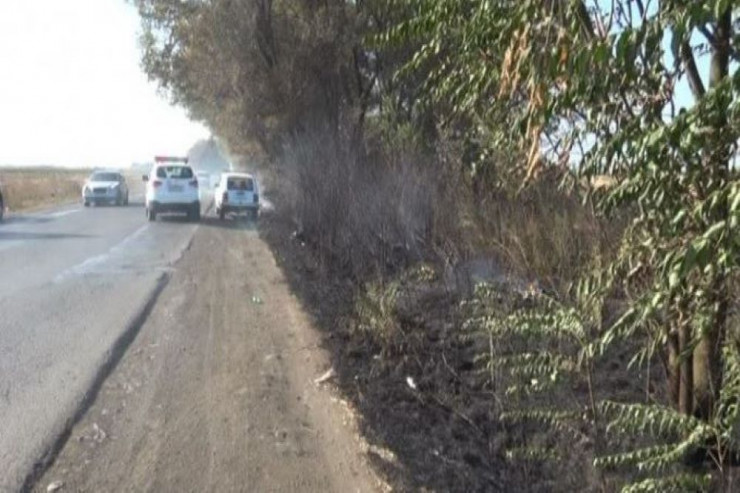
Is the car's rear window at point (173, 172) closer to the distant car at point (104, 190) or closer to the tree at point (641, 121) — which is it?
the distant car at point (104, 190)

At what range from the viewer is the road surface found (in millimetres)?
5613

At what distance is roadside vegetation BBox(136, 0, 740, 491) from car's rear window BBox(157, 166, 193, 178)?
15387 mm

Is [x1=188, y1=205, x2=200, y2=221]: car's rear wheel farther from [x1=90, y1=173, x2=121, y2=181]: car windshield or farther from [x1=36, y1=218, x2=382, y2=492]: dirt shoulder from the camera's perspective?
[x1=36, y1=218, x2=382, y2=492]: dirt shoulder

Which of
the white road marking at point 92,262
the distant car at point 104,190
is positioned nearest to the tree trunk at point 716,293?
the white road marking at point 92,262

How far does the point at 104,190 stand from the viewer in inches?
1658

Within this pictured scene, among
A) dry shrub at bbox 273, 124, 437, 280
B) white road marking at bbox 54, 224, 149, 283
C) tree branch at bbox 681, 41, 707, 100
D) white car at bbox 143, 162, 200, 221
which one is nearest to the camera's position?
tree branch at bbox 681, 41, 707, 100

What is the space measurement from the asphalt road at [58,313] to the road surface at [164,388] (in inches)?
0.9

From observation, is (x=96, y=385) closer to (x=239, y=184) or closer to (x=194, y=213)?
(x=194, y=213)

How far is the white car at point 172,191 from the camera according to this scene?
99.4 ft

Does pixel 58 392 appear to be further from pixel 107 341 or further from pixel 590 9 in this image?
pixel 590 9

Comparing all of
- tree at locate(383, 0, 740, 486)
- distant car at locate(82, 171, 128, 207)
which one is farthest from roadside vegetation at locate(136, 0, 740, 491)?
distant car at locate(82, 171, 128, 207)

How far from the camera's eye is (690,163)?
120 inches

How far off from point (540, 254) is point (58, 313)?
6.36 m

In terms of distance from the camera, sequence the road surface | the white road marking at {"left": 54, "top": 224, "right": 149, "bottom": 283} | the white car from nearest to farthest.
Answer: the road surface < the white road marking at {"left": 54, "top": 224, "right": 149, "bottom": 283} < the white car
